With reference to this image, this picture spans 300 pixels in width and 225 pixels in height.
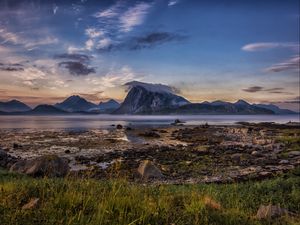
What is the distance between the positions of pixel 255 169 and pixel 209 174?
132 inches

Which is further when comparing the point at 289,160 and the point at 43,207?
the point at 289,160

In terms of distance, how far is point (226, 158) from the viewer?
88.9 feet

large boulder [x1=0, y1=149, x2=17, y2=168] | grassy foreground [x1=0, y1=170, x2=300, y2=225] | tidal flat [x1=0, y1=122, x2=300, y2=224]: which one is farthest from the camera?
large boulder [x1=0, y1=149, x2=17, y2=168]

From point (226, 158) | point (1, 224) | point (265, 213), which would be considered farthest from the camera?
point (226, 158)

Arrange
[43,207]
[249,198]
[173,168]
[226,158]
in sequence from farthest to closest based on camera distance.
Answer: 1. [226,158]
2. [173,168]
3. [249,198]
4. [43,207]

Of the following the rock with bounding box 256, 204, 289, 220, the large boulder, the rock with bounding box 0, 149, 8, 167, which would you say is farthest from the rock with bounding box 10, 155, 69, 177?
the rock with bounding box 256, 204, 289, 220

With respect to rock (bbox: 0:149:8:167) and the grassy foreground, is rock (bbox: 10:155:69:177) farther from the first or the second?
the grassy foreground

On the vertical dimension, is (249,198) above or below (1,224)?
below

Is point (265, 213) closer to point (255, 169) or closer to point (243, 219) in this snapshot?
point (243, 219)

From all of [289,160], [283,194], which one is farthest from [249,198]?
[289,160]

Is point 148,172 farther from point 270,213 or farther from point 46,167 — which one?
point 270,213

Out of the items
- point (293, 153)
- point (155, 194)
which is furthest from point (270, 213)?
point (293, 153)

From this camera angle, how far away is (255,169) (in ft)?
69.7

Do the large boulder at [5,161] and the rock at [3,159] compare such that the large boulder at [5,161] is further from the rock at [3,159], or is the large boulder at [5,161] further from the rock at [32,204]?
the rock at [32,204]
